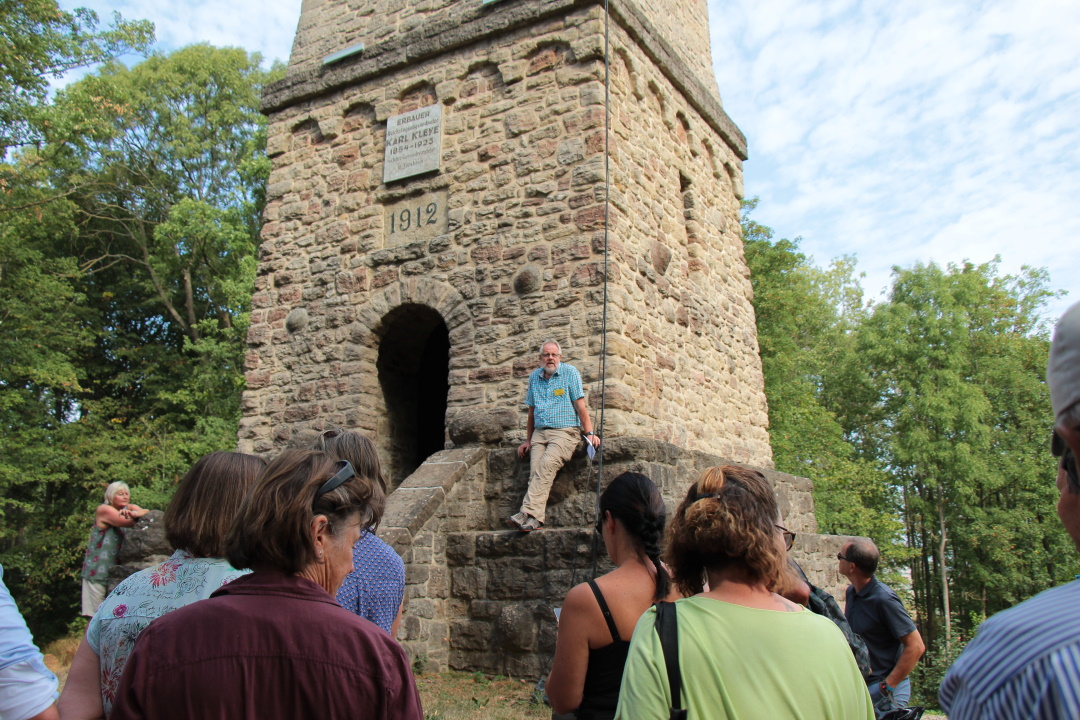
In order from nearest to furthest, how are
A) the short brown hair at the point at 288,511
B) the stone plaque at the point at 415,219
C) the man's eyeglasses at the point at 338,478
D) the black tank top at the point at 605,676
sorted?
the short brown hair at the point at 288,511, the man's eyeglasses at the point at 338,478, the black tank top at the point at 605,676, the stone plaque at the point at 415,219

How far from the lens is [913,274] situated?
87.6 feet

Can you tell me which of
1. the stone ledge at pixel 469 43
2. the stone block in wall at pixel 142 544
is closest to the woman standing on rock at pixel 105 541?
the stone block in wall at pixel 142 544

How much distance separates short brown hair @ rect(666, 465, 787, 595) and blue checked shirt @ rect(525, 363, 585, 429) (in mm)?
4159

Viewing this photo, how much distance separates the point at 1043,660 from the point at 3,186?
55.0ft

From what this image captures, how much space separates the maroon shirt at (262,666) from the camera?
4.85ft

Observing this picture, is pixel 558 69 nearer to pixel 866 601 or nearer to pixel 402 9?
pixel 402 9

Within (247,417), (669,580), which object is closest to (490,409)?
(247,417)

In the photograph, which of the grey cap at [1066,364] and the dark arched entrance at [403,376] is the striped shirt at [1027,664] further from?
the dark arched entrance at [403,376]

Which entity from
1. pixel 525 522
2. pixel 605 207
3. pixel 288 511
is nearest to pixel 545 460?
pixel 525 522

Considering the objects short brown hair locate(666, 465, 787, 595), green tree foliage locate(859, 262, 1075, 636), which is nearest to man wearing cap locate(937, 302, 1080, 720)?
short brown hair locate(666, 465, 787, 595)

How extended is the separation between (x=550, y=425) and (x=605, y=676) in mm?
4079

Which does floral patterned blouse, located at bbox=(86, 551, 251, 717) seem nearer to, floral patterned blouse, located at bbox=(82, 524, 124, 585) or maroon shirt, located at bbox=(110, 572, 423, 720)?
maroon shirt, located at bbox=(110, 572, 423, 720)

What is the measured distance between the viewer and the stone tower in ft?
A: 20.8

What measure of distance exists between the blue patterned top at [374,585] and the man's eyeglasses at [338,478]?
2.19 feet
